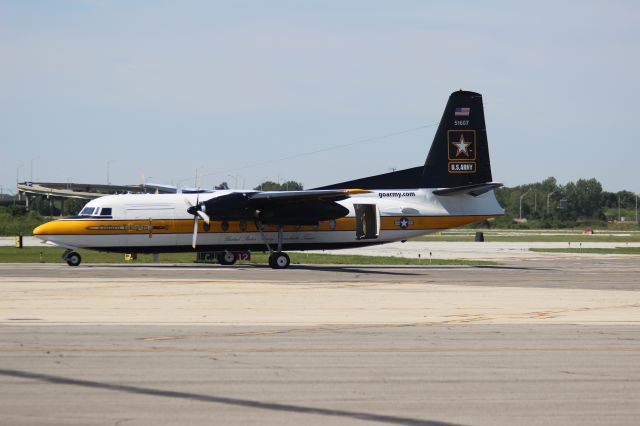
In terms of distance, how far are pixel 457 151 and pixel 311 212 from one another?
8.54 m

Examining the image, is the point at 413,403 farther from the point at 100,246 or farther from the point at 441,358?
the point at 100,246

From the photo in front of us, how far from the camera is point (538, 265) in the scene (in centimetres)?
4569

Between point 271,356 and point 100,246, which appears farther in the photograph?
point 100,246

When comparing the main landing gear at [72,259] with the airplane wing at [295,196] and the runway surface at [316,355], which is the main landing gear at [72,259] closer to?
the airplane wing at [295,196]

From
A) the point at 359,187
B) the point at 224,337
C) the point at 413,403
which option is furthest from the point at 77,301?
the point at 359,187

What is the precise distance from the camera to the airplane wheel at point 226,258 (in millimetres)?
44719

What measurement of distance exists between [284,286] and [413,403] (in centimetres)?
1945

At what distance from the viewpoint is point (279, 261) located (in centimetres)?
4150

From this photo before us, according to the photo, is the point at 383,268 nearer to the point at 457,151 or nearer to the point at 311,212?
the point at 311,212

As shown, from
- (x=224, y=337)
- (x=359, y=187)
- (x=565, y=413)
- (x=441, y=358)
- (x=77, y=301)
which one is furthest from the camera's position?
(x=359, y=187)

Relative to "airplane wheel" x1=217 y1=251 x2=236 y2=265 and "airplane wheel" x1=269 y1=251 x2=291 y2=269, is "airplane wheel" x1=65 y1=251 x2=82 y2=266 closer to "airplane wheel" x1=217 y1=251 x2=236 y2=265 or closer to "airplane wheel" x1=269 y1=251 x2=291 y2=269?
"airplane wheel" x1=217 y1=251 x2=236 y2=265

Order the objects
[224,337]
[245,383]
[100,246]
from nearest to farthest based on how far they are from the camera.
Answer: [245,383] → [224,337] → [100,246]

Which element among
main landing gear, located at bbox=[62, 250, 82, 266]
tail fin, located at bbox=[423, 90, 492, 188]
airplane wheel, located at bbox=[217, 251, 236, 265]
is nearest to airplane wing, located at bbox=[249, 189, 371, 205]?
airplane wheel, located at bbox=[217, 251, 236, 265]

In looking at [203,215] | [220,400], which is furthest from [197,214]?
[220,400]
